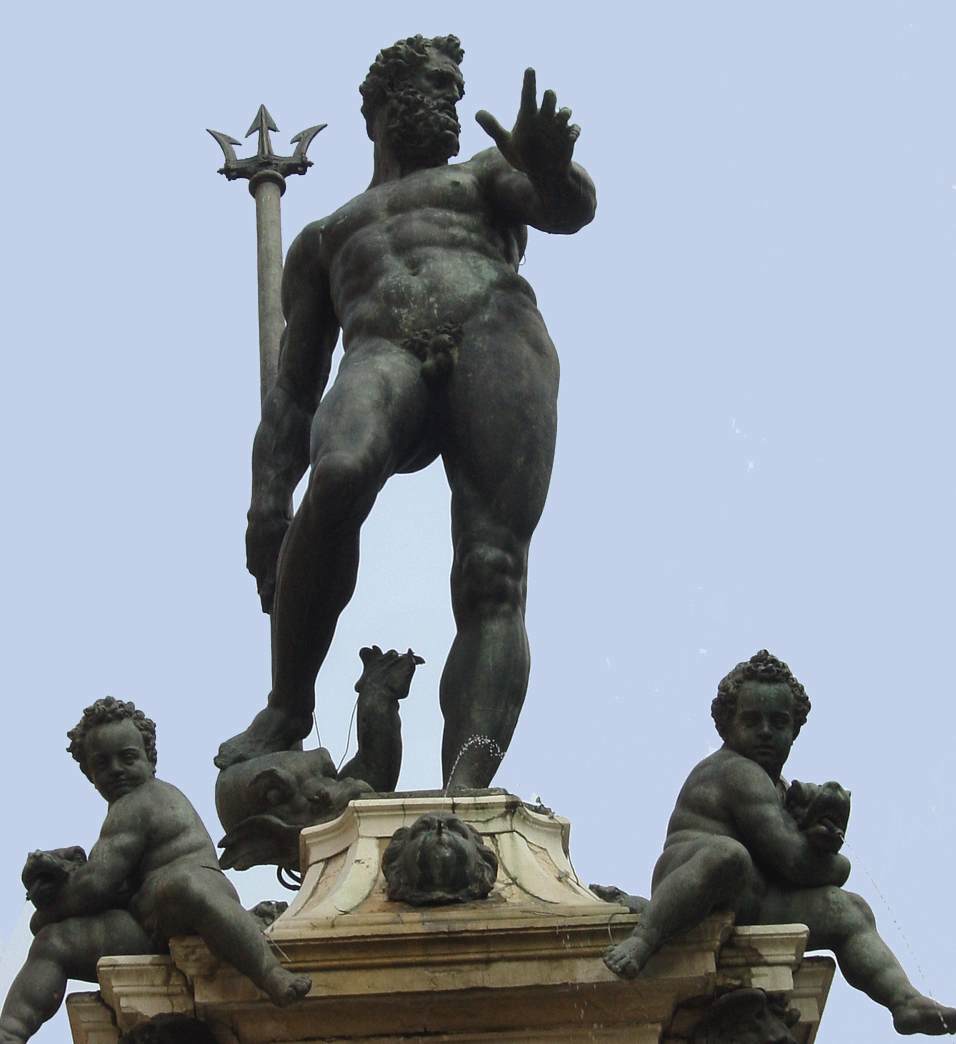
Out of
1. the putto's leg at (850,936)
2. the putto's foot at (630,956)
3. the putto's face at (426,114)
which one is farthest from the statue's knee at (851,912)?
the putto's face at (426,114)

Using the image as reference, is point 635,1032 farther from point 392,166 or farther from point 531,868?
point 392,166

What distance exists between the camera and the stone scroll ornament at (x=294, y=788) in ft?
43.1

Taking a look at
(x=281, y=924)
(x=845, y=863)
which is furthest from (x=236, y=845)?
(x=845, y=863)

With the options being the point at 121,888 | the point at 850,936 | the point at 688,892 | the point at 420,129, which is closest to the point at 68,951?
the point at 121,888

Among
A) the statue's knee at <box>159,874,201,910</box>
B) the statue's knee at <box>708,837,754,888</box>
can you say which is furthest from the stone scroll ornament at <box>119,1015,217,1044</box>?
the statue's knee at <box>708,837,754,888</box>

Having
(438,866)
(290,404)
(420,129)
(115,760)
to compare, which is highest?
(420,129)

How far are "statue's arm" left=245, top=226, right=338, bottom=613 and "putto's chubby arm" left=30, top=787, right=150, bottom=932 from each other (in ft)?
7.03

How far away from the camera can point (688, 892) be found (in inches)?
459

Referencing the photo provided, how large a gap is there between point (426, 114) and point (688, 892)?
4335mm

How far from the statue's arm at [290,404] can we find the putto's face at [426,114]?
0.59 meters

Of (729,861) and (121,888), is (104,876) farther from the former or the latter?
(729,861)

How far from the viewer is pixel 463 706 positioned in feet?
42.6

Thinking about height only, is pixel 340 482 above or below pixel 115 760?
above

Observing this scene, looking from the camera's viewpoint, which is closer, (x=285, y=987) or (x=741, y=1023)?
(x=285, y=987)
